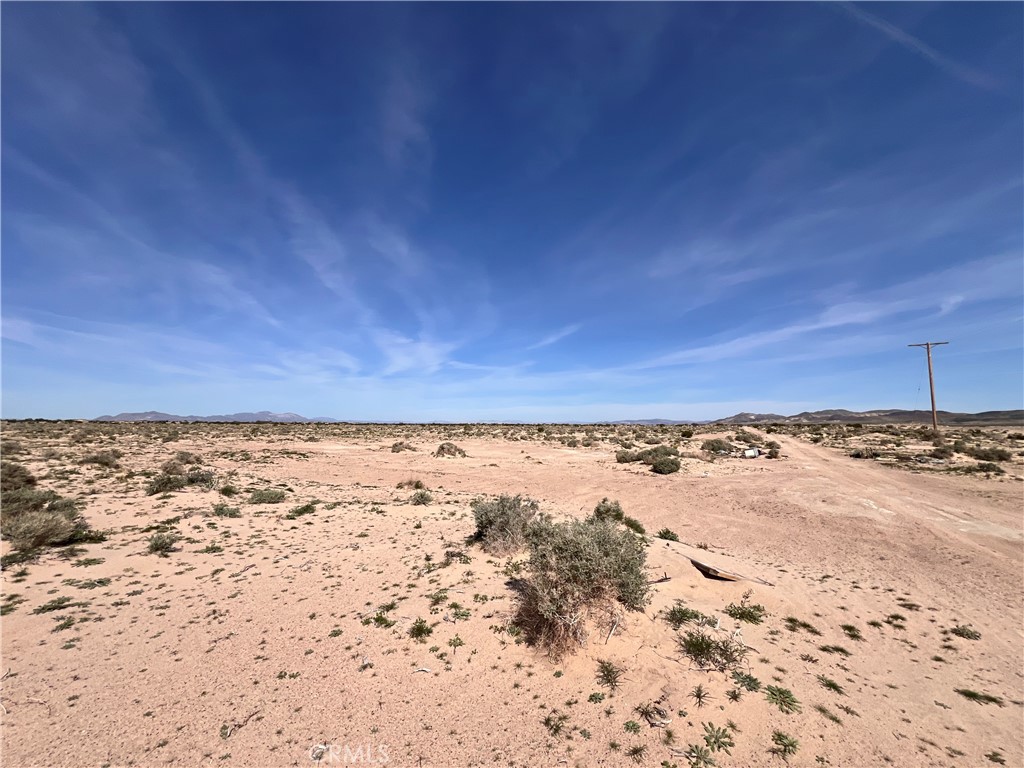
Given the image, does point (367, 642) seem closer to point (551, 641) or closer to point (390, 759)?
point (390, 759)

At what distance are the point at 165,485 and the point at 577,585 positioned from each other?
64.5 ft

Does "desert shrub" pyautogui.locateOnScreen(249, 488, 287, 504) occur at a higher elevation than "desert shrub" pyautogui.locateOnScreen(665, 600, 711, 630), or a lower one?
higher

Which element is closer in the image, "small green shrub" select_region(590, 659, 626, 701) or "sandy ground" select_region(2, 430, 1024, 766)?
"sandy ground" select_region(2, 430, 1024, 766)

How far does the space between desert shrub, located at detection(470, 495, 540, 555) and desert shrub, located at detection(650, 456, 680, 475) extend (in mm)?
16041

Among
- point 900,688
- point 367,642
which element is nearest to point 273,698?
point 367,642

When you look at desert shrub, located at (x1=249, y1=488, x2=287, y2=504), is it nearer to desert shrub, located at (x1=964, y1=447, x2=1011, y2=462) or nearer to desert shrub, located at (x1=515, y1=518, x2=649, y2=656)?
desert shrub, located at (x1=515, y1=518, x2=649, y2=656)

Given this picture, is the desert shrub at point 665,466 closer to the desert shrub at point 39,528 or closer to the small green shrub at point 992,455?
the small green shrub at point 992,455

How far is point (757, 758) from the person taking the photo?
4730 millimetres

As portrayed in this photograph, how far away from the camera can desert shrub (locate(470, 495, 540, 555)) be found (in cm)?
1084

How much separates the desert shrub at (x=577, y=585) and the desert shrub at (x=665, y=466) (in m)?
19.0

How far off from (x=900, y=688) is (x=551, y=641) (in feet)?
17.6

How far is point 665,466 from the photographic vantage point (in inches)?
997

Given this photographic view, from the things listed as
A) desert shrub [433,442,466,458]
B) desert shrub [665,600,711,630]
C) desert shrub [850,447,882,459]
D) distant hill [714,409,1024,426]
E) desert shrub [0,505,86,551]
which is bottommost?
desert shrub [665,600,711,630]

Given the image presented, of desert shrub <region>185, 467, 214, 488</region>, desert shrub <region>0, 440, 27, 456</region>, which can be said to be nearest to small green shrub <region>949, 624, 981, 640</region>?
desert shrub <region>185, 467, 214, 488</region>
